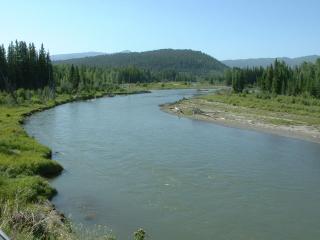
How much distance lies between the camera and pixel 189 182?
30.3 m

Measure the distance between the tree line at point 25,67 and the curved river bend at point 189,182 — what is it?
2039 inches

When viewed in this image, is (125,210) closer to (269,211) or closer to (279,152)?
(269,211)

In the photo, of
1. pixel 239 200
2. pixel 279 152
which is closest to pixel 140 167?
pixel 239 200

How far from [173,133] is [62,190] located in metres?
26.1

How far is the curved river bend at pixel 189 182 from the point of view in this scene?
74.5 feet

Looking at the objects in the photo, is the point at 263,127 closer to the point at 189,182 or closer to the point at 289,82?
the point at 189,182

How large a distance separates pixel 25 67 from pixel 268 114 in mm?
61048

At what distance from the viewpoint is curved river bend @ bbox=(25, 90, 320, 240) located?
22.7 m

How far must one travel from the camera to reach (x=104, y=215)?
23.6 metres

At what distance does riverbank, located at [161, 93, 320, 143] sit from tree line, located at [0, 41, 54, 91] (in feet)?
127

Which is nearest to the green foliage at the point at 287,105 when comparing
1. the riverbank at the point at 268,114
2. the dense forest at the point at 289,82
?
the riverbank at the point at 268,114

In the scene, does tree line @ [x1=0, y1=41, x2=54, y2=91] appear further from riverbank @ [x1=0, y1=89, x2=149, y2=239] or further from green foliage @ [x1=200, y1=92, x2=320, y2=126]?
riverbank @ [x1=0, y1=89, x2=149, y2=239]

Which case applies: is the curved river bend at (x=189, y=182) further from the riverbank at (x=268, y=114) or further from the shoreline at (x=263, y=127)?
the riverbank at (x=268, y=114)

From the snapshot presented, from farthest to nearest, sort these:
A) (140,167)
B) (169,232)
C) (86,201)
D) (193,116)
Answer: (193,116) < (140,167) < (86,201) < (169,232)
